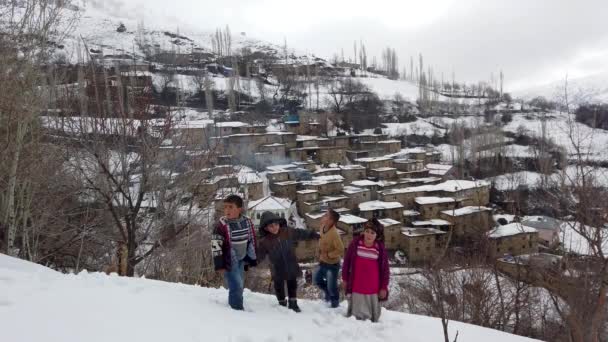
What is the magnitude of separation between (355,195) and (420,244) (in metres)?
6.99

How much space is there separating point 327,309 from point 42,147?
6.06 metres

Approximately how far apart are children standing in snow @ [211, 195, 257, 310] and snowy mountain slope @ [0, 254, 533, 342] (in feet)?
0.79

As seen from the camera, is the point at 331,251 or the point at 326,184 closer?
the point at 331,251

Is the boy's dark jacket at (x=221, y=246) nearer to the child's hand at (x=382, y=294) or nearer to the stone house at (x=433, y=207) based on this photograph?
the child's hand at (x=382, y=294)

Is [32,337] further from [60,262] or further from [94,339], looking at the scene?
[60,262]

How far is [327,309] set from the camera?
440 cm

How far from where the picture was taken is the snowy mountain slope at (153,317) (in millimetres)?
2707

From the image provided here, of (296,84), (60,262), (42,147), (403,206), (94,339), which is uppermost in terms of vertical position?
(296,84)

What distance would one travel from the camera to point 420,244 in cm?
2267

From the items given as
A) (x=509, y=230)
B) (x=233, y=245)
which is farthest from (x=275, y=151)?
(x=233, y=245)

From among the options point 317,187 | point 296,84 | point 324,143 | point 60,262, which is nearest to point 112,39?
point 296,84

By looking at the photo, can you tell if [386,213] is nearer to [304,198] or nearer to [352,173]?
[304,198]

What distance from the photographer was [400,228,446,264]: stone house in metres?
22.5

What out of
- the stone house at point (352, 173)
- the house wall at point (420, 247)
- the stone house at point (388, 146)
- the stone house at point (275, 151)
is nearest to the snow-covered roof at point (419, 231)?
the house wall at point (420, 247)
